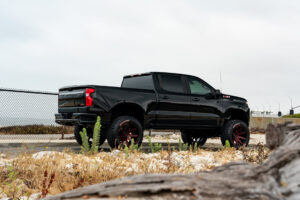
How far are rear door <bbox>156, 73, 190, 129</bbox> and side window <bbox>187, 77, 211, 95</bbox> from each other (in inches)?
10.7

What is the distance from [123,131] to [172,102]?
67.7 inches

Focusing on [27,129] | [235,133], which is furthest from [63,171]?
[27,129]

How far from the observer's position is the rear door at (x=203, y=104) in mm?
10055

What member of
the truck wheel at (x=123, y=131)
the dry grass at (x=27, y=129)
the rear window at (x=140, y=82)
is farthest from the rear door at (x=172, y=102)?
the dry grass at (x=27, y=129)

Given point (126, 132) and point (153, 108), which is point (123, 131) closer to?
point (126, 132)

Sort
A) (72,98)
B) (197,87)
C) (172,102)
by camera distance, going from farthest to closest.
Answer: (197,87)
(172,102)
(72,98)

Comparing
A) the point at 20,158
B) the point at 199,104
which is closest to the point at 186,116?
the point at 199,104

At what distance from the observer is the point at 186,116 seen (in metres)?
9.84

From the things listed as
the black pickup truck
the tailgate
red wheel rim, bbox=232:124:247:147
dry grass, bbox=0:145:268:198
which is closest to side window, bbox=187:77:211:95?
the black pickup truck

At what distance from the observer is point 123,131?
28.0 feet

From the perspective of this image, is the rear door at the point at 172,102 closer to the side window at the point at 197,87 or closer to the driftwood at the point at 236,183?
the side window at the point at 197,87

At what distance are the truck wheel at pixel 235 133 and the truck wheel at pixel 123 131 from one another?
2.99m

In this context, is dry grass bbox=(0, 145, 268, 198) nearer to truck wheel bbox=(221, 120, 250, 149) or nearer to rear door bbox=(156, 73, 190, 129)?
rear door bbox=(156, 73, 190, 129)

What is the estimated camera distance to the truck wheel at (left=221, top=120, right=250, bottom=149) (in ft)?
34.2
